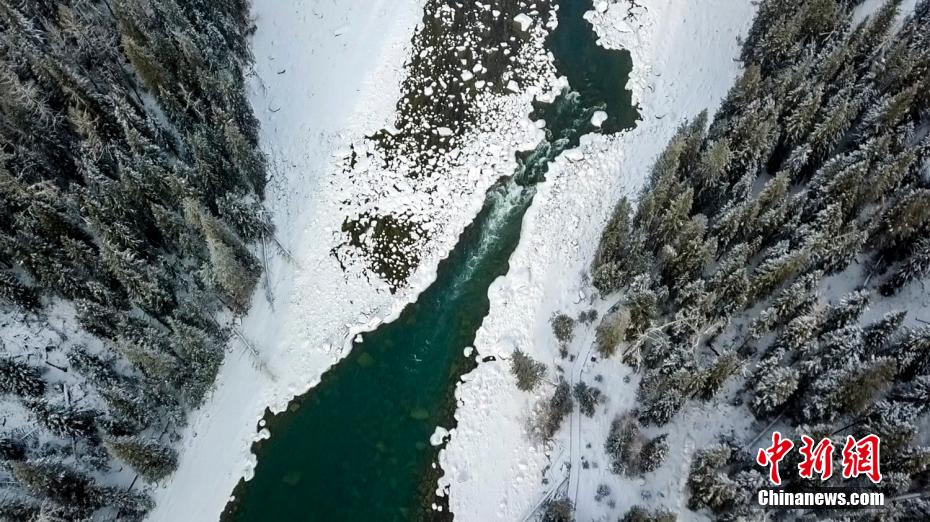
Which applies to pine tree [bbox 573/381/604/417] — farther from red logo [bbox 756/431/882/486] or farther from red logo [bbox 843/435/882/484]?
red logo [bbox 843/435/882/484]

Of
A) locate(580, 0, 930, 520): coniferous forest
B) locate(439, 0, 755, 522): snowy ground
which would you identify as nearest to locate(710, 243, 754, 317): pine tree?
locate(580, 0, 930, 520): coniferous forest

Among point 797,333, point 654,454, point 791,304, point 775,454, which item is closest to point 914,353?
point 797,333

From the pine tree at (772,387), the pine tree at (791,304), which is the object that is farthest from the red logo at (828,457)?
the pine tree at (791,304)

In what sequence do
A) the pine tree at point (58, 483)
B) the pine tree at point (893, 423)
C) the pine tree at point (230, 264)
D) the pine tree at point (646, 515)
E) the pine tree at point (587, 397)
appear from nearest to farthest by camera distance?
the pine tree at point (893, 423) < the pine tree at point (646, 515) < the pine tree at point (58, 483) < the pine tree at point (230, 264) < the pine tree at point (587, 397)

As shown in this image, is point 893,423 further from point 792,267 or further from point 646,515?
point 646,515

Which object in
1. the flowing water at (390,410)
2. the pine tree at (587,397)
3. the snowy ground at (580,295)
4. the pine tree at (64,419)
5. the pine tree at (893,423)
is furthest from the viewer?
the pine tree at (587,397)

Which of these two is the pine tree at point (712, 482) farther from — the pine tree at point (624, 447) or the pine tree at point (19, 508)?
the pine tree at point (19, 508)
